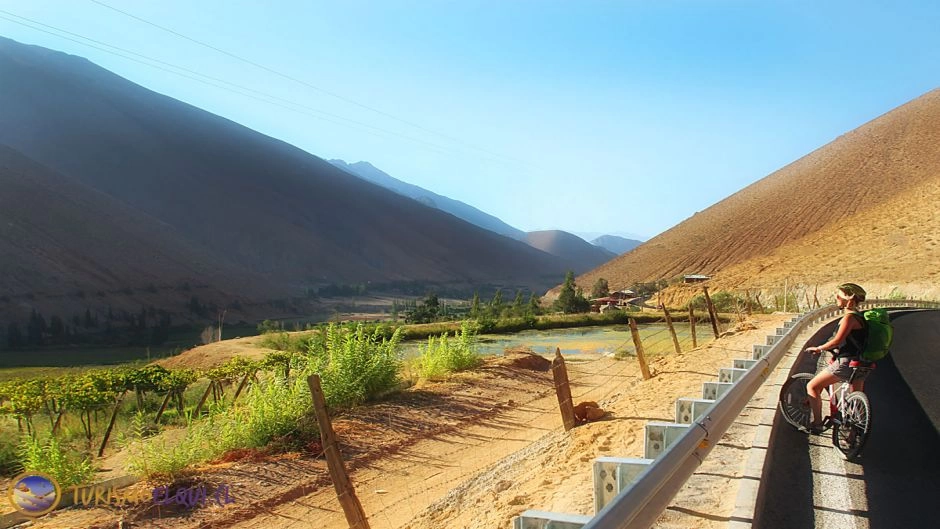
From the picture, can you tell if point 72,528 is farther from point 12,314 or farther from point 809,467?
point 12,314

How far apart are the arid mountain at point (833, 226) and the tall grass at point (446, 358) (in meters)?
41.3

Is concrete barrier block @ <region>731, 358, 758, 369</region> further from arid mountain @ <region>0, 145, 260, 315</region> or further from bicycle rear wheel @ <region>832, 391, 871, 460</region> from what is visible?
arid mountain @ <region>0, 145, 260, 315</region>

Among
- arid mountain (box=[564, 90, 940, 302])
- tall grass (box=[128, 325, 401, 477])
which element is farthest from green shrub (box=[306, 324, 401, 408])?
arid mountain (box=[564, 90, 940, 302])

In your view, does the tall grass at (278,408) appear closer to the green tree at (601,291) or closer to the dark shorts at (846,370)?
the dark shorts at (846,370)

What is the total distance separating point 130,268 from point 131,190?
2026 inches

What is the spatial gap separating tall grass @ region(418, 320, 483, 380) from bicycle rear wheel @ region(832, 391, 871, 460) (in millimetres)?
13781

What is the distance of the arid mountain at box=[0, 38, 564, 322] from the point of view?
249 ft

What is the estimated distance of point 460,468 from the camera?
1131 cm

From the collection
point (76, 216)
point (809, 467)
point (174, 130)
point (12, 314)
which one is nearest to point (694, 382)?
point (809, 467)

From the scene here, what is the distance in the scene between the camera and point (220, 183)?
13712 cm

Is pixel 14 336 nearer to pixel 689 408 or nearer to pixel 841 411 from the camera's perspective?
pixel 689 408

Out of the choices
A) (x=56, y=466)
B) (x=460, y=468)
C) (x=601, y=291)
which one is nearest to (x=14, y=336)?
(x=56, y=466)

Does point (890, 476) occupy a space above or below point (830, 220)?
below

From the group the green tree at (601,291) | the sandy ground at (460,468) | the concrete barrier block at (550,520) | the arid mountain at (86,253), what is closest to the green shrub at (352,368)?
the sandy ground at (460,468)
